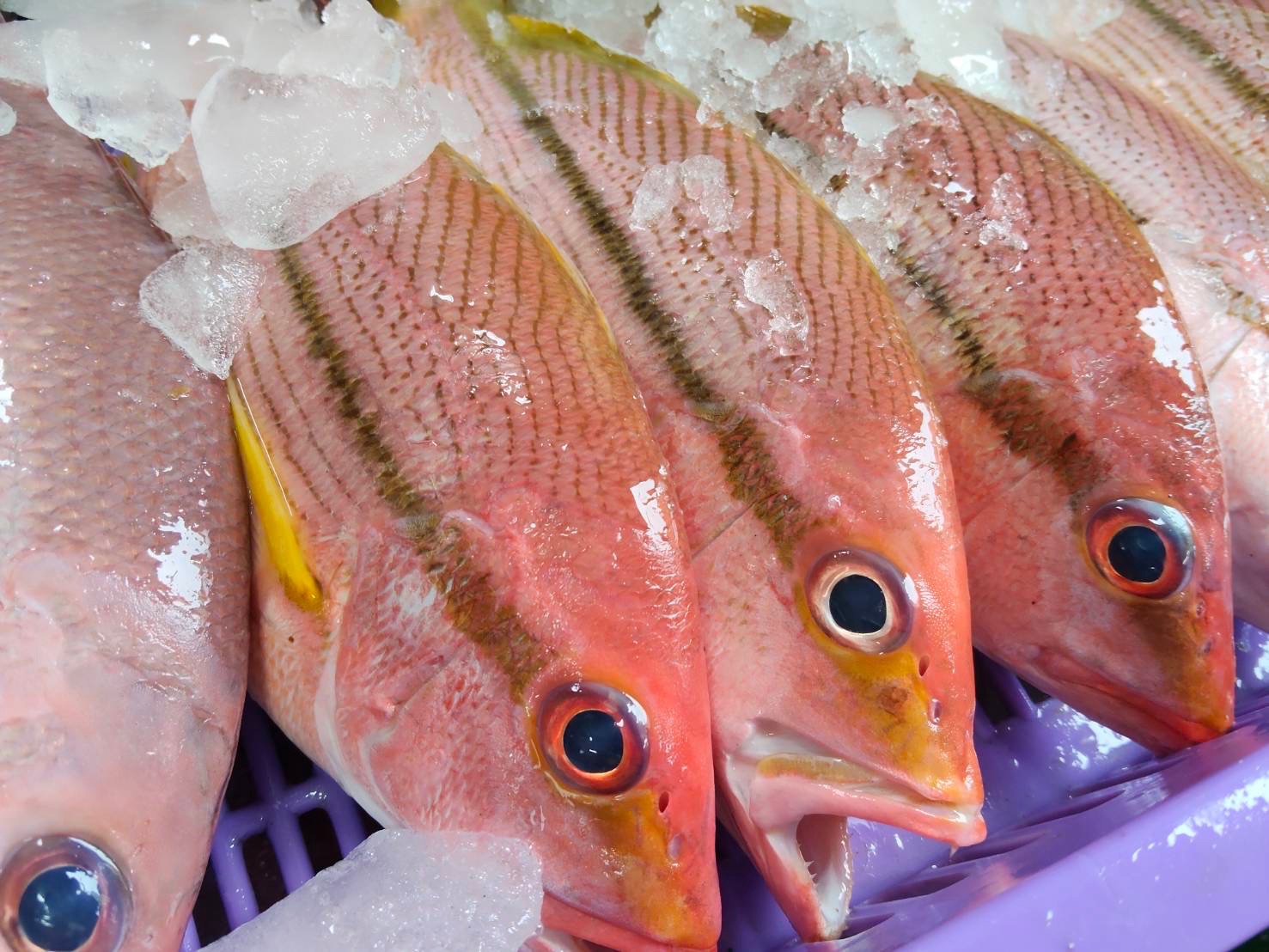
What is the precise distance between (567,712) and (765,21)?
1.24 meters

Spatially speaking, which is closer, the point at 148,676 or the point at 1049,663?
the point at 148,676

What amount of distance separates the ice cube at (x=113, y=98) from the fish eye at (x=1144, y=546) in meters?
1.34

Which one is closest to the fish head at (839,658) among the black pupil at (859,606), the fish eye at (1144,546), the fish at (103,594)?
the black pupil at (859,606)

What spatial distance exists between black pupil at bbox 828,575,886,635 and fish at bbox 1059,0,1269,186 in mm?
1284

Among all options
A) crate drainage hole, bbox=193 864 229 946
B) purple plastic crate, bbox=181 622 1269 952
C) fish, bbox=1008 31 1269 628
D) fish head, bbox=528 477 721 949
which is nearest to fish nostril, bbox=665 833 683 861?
fish head, bbox=528 477 721 949

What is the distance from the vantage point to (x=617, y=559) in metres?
1.07

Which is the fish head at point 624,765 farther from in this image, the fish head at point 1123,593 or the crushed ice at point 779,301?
the fish head at point 1123,593

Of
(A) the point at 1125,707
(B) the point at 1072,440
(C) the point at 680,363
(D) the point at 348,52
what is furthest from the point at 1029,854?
(D) the point at 348,52

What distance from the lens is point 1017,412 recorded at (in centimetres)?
132

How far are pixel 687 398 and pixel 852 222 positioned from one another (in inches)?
17.5

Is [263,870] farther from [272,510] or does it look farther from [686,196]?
[686,196]

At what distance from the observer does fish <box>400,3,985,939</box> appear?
43.5 inches

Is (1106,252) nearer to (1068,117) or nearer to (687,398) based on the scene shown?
(1068,117)

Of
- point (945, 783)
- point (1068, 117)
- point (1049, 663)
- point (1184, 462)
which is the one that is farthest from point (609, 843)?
point (1068, 117)
